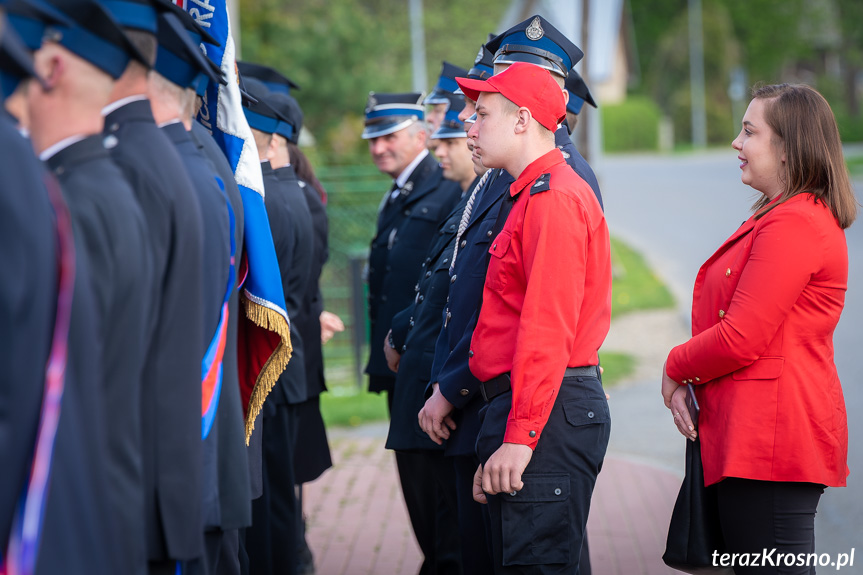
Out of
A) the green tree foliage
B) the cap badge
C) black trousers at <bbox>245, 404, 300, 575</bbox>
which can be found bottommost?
black trousers at <bbox>245, 404, 300, 575</bbox>

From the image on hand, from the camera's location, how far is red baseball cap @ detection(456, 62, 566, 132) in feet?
10.7

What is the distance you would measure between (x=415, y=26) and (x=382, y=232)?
57.0 ft

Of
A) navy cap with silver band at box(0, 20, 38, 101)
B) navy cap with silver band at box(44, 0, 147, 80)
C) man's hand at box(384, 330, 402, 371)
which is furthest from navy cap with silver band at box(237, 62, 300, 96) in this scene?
navy cap with silver band at box(0, 20, 38, 101)

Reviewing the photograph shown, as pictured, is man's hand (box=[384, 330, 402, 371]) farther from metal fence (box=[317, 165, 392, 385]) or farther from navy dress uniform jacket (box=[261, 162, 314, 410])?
metal fence (box=[317, 165, 392, 385])

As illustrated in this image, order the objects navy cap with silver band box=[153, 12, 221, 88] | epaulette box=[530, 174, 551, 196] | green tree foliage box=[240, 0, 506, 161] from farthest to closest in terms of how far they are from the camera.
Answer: green tree foliage box=[240, 0, 506, 161], epaulette box=[530, 174, 551, 196], navy cap with silver band box=[153, 12, 221, 88]

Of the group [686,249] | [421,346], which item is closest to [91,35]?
[421,346]

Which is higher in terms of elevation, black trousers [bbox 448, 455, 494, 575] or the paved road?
black trousers [bbox 448, 455, 494, 575]

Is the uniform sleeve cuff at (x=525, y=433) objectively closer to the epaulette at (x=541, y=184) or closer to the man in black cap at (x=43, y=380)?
the epaulette at (x=541, y=184)

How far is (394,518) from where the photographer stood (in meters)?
5.98

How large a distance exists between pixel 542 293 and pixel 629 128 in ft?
158

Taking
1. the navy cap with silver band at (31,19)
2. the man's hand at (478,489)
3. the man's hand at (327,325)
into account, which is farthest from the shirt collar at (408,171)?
the navy cap with silver band at (31,19)

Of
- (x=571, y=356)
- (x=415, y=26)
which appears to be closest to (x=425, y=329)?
(x=571, y=356)

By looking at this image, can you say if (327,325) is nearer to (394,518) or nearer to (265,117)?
(394,518)

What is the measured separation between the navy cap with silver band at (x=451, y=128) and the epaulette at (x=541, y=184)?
5.37 ft
